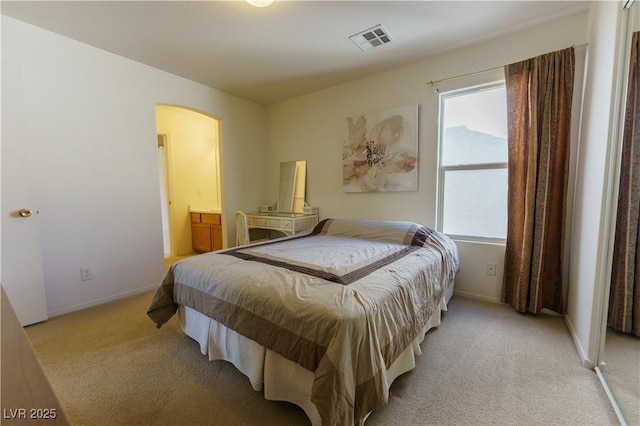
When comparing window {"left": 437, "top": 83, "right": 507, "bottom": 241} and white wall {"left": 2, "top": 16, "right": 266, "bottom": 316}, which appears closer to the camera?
white wall {"left": 2, "top": 16, "right": 266, "bottom": 316}

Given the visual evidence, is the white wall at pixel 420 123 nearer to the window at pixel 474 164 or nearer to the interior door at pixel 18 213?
the window at pixel 474 164

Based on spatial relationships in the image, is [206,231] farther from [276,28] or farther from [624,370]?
[624,370]

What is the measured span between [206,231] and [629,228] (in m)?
4.79

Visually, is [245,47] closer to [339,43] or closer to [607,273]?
[339,43]

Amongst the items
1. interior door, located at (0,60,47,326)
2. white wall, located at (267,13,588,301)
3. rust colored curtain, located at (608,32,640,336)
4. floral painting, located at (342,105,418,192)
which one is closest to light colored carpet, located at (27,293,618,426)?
interior door, located at (0,60,47,326)

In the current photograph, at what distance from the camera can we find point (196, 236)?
4734 mm

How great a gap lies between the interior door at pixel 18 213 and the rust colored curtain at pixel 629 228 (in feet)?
13.4

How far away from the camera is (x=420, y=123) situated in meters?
2.85

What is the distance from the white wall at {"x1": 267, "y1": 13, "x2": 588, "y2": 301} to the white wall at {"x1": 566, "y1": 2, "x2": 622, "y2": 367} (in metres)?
0.31

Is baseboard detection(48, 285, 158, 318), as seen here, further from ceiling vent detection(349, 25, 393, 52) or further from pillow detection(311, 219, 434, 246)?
ceiling vent detection(349, 25, 393, 52)

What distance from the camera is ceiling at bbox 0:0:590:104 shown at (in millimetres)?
1982

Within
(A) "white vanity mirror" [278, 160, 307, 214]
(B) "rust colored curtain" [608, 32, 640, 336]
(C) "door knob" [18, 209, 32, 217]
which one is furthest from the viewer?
(A) "white vanity mirror" [278, 160, 307, 214]

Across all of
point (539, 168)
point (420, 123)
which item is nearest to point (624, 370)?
point (539, 168)

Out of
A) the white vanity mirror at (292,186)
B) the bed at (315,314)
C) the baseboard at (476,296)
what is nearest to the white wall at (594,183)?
the baseboard at (476,296)
